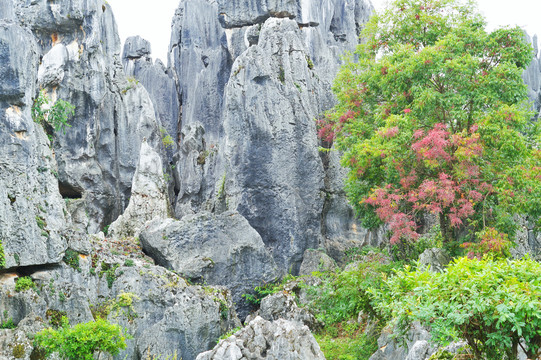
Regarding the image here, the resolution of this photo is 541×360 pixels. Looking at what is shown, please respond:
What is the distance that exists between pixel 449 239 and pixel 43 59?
Answer: 2360 centimetres

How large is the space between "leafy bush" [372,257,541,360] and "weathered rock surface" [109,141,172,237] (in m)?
18.1

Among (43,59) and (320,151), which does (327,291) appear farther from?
(43,59)

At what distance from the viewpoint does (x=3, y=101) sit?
44.7 feet

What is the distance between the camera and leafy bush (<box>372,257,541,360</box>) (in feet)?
17.0

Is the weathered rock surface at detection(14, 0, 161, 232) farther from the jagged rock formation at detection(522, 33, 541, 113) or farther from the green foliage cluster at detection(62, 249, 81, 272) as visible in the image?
the jagged rock formation at detection(522, 33, 541, 113)

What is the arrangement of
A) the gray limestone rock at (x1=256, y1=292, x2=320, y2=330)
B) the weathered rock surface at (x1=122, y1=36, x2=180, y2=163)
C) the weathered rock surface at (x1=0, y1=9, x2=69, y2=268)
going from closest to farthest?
the weathered rock surface at (x1=0, y1=9, x2=69, y2=268) → the gray limestone rock at (x1=256, y1=292, x2=320, y2=330) → the weathered rock surface at (x1=122, y1=36, x2=180, y2=163)

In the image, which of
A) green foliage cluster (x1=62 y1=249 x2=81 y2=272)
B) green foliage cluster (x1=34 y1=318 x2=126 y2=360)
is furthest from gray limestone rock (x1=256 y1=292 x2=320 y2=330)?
green foliage cluster (x1=34 y1=318 x2=126 y2=360)

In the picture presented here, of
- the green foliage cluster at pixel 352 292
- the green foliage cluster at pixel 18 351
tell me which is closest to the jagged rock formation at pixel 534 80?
the green foliage cluster at pixel 352 292

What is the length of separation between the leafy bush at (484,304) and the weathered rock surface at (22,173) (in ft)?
33.9

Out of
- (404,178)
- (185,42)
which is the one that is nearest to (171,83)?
(185,42)

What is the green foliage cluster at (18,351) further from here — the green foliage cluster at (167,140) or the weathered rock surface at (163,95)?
the green foliage cluster at (167,140)

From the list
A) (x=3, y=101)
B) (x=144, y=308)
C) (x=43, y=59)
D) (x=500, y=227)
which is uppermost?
(x=43, y=59)

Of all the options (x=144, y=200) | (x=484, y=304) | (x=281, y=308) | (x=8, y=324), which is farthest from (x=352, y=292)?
(x=144, y=200)

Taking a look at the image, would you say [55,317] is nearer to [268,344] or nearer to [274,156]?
[268,344]
